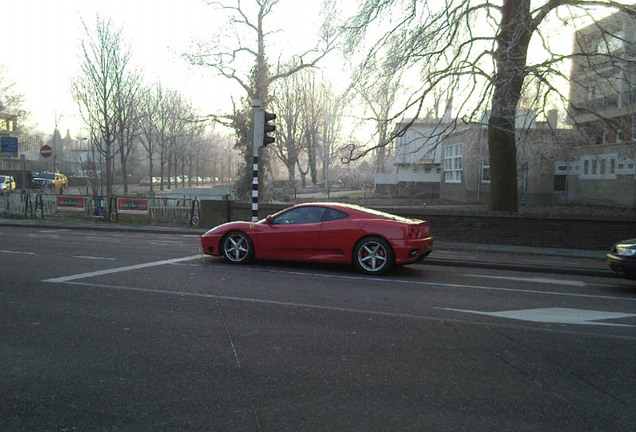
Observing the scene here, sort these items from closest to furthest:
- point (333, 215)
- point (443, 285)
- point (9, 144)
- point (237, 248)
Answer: point (443, 285), point (333, 215), point (237, 248), point (9, 144)

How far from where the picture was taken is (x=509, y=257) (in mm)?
12797

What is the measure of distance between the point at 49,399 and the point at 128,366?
0.74 metres

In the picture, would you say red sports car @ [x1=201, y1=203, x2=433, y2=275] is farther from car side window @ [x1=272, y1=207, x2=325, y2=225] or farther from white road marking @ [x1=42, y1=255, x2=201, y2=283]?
white road marking @ [x1=42, y1=255, x2=201, y2=283]

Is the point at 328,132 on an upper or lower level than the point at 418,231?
upper

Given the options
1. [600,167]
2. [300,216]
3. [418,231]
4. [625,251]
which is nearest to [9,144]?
[300,216]

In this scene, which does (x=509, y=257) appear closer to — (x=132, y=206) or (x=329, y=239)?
(x=329, y=239)

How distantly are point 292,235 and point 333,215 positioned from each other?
892 mm

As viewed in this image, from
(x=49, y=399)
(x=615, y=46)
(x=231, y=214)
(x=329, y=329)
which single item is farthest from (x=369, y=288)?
(x=615, y=46)

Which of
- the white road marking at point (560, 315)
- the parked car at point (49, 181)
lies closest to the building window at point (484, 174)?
the white road marking at point (560, 315)

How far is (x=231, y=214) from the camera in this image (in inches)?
776

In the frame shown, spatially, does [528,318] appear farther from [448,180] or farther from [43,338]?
[448,180]

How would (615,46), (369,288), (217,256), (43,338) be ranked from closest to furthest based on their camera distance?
(43,338) → (369,288) → (217,256) → (615,46)

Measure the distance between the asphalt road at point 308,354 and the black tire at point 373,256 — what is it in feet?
1.63

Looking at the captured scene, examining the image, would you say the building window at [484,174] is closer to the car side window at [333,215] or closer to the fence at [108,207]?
the fence at [108,207]
